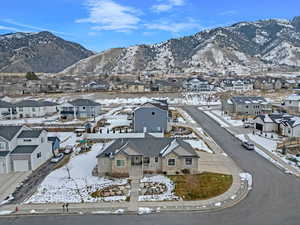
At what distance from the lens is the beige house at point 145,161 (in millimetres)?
22531

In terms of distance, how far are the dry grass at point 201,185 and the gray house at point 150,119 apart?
53.8ft

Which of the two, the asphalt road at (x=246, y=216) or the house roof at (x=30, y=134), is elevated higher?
the house roof at (x=30, y=134)

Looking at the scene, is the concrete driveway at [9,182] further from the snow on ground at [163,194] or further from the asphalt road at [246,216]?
the snow on ground at [163,194]

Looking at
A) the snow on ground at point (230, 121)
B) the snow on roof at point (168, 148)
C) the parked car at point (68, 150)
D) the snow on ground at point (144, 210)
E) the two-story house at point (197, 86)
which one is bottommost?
the snow on ground at point (144, 210)

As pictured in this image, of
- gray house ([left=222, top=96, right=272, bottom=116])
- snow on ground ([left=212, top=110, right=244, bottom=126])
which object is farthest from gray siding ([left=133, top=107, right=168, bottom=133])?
gray house ([left=222, top=96, right=272, bottom=116])

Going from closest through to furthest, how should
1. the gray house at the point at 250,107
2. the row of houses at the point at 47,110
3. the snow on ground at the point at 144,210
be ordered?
the snow on ground at the point at 144,210, the row of houses at the point at 47,110, the gray house at the point at 250,107

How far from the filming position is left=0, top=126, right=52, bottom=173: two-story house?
79.6ft

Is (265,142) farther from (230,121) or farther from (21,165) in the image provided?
(21,165)

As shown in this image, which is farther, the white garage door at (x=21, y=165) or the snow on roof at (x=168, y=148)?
the white garage door at (x=21, y=165)

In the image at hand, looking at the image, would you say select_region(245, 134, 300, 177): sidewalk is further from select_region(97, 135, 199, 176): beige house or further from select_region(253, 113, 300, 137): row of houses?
select_region(97, 135, 199, 176): beige house

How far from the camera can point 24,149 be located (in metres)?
25.2

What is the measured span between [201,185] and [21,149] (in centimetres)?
1690

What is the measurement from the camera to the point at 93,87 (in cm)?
10744

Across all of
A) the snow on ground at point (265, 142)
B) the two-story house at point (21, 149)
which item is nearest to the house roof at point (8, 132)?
the two-story house at point (21, 149)
